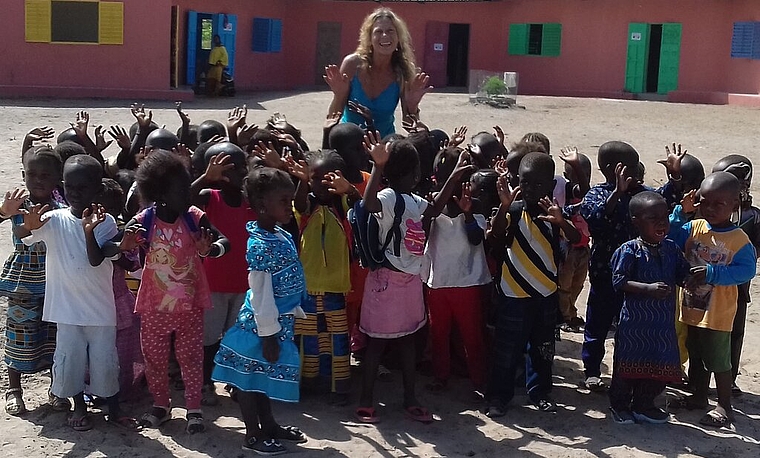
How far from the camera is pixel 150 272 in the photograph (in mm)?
3598

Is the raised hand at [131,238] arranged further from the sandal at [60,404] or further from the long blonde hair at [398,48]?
the long blonde hair at [398,48]

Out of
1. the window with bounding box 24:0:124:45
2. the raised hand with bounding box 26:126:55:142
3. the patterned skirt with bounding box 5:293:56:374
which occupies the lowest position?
the patterned skirt with bounding box 5:293:56:374

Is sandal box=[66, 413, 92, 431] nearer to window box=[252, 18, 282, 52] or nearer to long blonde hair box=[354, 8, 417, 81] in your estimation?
long blonde hair box=[354, 8, 417, 81]

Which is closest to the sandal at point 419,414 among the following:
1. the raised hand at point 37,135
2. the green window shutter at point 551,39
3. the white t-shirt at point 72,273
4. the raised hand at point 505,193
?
the raised hand at point 505,193

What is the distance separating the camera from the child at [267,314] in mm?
3367

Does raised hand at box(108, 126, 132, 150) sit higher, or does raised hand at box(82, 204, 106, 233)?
raised hand at box(108, 126, 132, 150)

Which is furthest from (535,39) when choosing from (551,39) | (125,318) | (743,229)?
(125,318)

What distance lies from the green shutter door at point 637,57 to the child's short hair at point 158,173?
17660 mm

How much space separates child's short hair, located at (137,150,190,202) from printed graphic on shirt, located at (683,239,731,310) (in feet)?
7.50

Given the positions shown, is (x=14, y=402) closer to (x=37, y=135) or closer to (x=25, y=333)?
(x=25, y=333)

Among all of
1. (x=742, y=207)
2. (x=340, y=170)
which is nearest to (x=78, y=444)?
(x=340, y=170)

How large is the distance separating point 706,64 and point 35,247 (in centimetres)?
1756

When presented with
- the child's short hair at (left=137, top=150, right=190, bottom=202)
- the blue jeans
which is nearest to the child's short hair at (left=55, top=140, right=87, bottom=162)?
the child's short hair at (left=137, top=150, right=190, bottom=202)

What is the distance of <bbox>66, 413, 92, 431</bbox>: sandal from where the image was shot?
12.1ft
